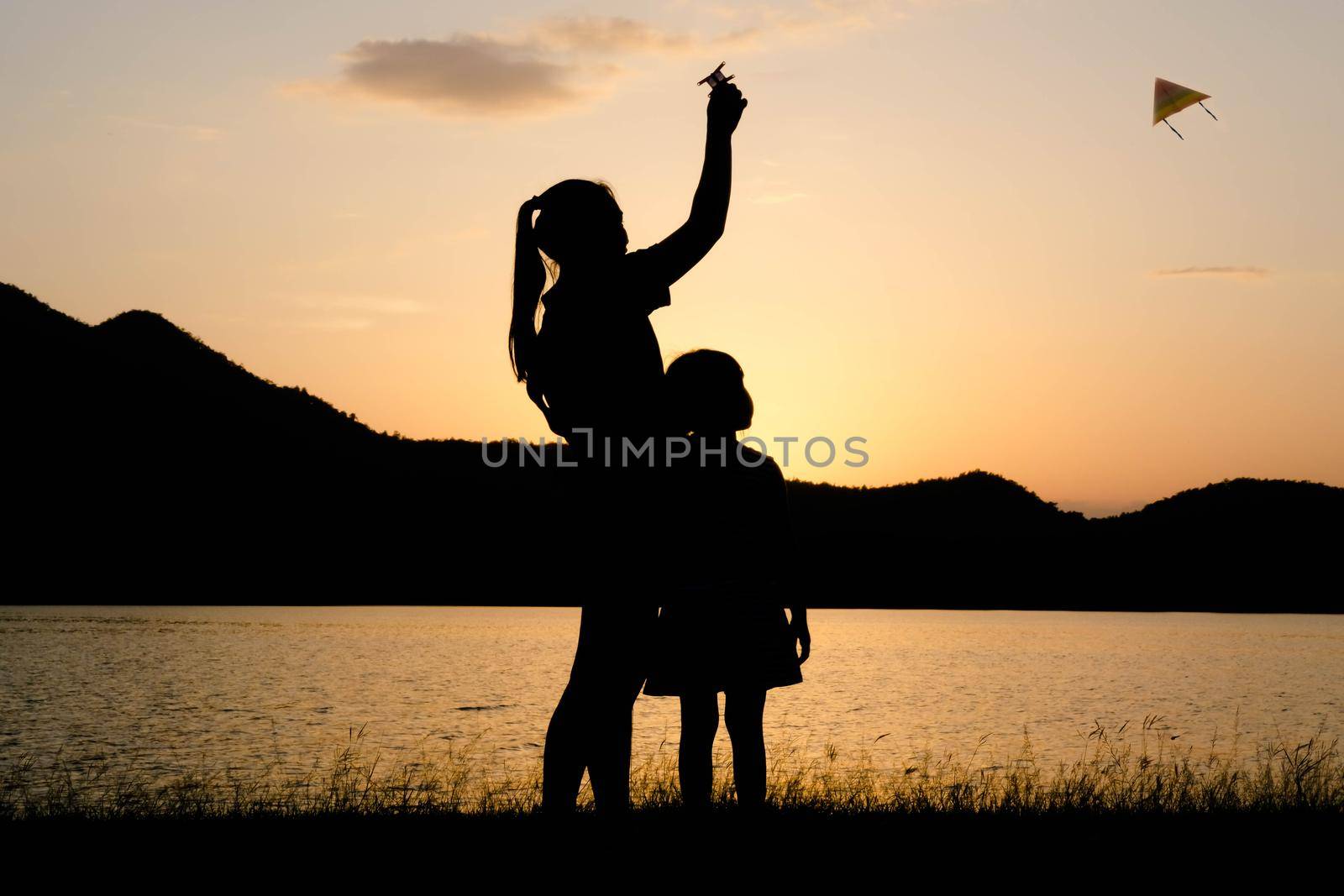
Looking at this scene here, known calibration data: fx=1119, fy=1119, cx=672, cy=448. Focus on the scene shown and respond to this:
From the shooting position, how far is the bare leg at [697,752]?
5.56 meters

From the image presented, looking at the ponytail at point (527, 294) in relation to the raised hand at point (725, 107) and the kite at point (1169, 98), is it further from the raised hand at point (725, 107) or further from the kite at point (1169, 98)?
the kite at point (1169, 98)

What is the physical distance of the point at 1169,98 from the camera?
9.45m

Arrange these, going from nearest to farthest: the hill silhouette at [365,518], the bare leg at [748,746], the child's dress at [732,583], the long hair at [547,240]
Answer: the long hair at [547,240]
the child's dress at [732,583]
the bare leg at [748,746]
the hill silhouette at [365,518]

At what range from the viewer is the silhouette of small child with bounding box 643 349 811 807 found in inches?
209

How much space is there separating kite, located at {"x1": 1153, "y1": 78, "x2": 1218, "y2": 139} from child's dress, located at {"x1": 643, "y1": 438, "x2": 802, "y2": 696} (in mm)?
5879

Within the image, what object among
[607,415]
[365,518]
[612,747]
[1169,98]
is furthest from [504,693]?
[365,518]

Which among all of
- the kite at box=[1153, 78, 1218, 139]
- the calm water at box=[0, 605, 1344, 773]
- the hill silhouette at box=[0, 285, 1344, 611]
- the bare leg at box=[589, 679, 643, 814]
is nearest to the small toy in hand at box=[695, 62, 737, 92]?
the bare leg at box=[589, 679, 643, 814]

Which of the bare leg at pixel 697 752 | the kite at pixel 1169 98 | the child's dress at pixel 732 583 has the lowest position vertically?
the bare leg at pixel 697 752

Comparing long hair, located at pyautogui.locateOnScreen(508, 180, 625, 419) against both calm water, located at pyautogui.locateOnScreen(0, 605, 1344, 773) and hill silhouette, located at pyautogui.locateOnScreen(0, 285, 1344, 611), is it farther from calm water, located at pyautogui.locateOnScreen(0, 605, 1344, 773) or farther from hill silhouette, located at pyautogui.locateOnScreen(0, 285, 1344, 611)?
hill silhouette, located at pyautogui.locateOnScreen(0, 285, 1344, 611)

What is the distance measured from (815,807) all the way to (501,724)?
18710 millimetres

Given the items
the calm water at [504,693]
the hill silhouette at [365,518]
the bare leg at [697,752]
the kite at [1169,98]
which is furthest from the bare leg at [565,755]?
the hill silhouette at [365,518]

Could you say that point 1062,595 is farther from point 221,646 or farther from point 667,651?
point 667,651

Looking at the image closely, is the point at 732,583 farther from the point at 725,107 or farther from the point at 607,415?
the point at 725,107

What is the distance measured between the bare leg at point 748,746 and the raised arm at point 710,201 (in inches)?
93.6
